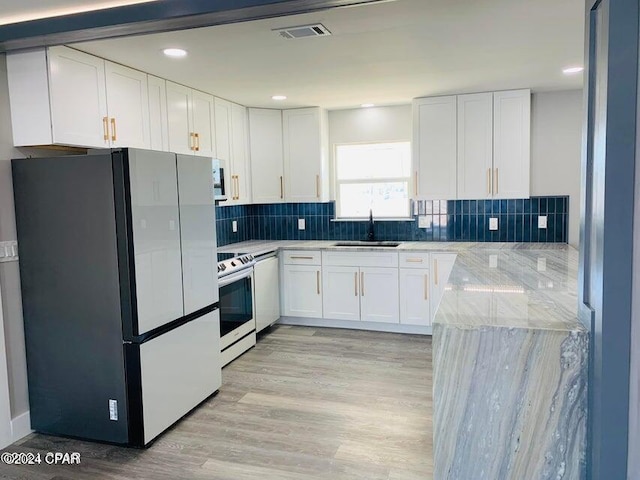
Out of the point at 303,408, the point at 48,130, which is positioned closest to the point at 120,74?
the point at 48,130

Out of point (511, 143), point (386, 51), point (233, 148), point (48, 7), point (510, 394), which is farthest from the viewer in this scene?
point (233, 148)

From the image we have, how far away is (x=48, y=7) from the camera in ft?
7.93

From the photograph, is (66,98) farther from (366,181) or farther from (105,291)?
(366,181)

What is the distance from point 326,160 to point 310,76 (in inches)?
65.3

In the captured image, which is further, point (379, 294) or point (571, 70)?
point (379, 294)

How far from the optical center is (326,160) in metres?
5.33

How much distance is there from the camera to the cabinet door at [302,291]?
196 inches

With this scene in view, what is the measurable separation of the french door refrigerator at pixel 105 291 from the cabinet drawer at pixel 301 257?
2.01 meters

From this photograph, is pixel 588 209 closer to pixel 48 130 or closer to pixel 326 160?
pixel 48 130

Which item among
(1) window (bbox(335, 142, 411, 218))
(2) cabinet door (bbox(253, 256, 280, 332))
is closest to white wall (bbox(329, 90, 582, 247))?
(1) window (bbox(335, 142, 411, 218))

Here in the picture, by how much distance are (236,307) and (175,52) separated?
6.95ft

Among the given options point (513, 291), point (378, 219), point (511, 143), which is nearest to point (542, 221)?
point (511, 143)

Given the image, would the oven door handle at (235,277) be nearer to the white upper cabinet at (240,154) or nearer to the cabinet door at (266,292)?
the cabinet door at (266,292)

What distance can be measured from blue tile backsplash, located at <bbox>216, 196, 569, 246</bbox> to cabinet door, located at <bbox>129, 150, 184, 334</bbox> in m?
2.03
